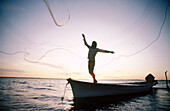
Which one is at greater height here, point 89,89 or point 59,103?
point 89,89

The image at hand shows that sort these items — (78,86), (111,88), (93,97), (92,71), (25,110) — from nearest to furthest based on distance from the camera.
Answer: (25,110) → (92,71) → (78,86) → (93,97) → (111,88)

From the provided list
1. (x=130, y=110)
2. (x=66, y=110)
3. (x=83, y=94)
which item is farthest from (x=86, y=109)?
(x=130, y=110)

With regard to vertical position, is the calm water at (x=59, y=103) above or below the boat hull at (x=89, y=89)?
below

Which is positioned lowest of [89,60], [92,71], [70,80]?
[70,80]

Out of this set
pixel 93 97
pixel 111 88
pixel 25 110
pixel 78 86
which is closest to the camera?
pixel 25 110

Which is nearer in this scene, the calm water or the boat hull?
the calm water

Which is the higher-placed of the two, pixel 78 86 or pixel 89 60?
pixel 89 60

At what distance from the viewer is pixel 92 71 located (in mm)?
7133

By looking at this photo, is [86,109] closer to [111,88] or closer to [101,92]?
[101,92]

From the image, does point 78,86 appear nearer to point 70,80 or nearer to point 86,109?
point 70,80

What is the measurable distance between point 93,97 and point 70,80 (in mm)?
2412

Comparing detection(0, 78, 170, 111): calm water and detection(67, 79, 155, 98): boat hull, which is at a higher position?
detection(67, 79, 155, 98): boat hull

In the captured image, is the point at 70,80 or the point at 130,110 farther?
the point at 70,80

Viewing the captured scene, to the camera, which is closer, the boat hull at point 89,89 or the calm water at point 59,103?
the calm water at point 59,103
